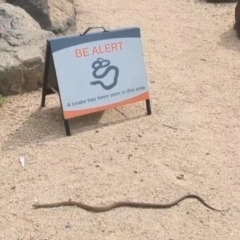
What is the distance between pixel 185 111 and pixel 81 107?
879 millimetres

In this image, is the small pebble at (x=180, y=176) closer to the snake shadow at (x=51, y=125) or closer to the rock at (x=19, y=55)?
the snake shadow at (x=51, y=125)

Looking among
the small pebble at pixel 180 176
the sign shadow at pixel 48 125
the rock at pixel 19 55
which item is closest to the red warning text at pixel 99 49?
the sign shadow at pixel 48 125

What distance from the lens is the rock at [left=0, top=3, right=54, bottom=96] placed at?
5070 millimetres

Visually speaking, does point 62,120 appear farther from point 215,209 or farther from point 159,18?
point 159,18

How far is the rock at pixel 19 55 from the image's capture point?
5.07 meters

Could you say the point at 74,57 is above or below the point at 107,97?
above

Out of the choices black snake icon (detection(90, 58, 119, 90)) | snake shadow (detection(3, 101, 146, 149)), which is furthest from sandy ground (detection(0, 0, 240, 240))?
black snake icon (detection(90, 58, 119, 90))

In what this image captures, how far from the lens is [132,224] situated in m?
3.49

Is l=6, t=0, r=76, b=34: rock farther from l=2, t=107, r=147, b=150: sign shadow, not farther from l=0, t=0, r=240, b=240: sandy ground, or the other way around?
l=2, t=107, r=147, b=150: sign shadow

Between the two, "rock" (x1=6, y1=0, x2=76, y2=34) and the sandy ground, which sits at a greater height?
"rock" (x1=6, y1=0, x2=76, y2=34)

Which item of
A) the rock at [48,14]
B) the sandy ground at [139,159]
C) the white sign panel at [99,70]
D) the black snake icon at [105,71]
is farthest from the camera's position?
the rock at [48,14]

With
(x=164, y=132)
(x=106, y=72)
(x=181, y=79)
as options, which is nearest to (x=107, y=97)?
(x=106, y=72)

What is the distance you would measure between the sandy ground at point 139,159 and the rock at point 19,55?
0.12 meters

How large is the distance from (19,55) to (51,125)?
33.2 inches
